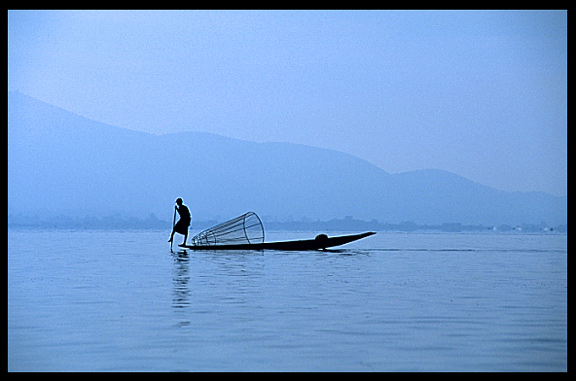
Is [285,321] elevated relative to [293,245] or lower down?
lower down

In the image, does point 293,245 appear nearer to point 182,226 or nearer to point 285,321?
point 182,226

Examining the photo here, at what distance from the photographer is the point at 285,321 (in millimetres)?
14484

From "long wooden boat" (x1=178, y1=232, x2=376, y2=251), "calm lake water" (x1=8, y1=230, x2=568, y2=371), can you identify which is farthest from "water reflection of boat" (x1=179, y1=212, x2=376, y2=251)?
"calm lake water" (x1=8, y1=230, x2=568, y2=371)

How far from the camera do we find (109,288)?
20547 millimetres

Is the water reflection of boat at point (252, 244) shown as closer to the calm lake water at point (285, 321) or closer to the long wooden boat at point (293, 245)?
the long wooden boat at point (293, 245)

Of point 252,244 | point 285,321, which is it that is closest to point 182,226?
point 252,244

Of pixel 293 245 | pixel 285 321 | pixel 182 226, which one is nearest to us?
pixel 285 321

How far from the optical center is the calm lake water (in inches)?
439

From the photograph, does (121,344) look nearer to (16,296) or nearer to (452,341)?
(452,341)

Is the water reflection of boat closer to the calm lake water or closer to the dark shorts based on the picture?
the dark shorts

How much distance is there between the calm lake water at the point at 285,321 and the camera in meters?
11.1
